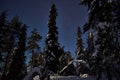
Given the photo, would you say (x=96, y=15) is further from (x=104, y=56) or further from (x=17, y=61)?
(x=17, y=61)

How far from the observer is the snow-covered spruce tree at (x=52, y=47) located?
110 feet

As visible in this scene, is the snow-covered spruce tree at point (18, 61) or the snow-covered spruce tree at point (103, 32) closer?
the snow-covered spruce tree at point (103, 32)

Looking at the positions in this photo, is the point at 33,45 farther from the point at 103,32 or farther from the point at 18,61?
the point at 103,32

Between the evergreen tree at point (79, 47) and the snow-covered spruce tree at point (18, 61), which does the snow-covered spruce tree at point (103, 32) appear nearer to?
the snow-covered spruce tree at point (18, 61)

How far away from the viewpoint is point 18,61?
129ft

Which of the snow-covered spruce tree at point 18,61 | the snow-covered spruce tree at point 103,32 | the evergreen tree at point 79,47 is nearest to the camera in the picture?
the snow-covered spruce tree at point 103,32

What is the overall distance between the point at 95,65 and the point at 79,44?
40.2 m

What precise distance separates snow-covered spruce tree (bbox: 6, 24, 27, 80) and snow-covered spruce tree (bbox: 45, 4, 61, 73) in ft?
24.0

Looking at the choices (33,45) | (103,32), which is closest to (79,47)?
(33,45)

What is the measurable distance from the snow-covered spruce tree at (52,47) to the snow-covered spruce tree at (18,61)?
731 cm

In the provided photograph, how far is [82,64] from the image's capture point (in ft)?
71.2

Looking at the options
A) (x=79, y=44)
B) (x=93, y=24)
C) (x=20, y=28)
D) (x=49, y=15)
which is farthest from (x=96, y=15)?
(x=79, y=44)

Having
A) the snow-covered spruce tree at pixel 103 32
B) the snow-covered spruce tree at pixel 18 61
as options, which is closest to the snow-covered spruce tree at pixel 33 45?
the snow-covered spruce tree at pixel 18 61

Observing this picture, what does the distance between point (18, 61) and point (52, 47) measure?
923 cm
